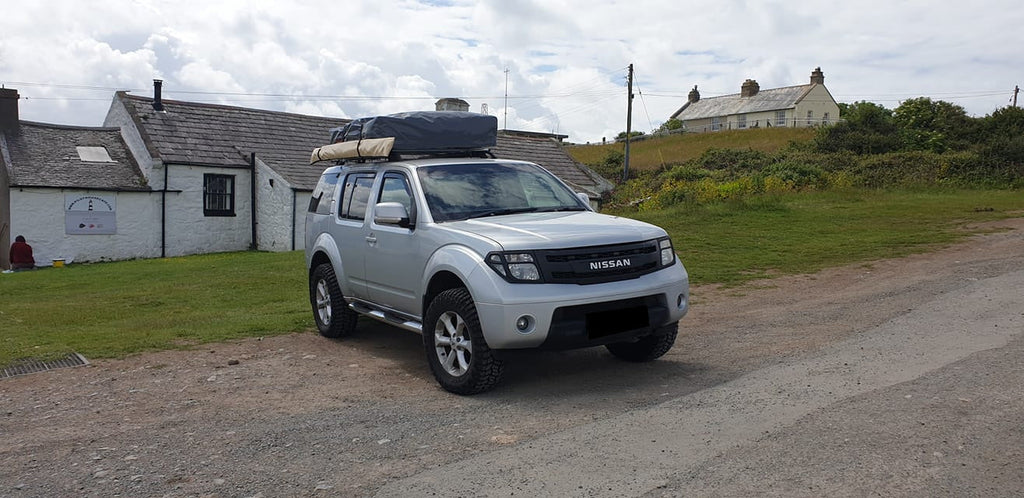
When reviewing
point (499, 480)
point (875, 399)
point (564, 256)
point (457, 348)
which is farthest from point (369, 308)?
point (875, 399)

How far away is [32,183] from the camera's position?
77.5ft

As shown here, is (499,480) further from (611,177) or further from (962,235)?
(611,177)

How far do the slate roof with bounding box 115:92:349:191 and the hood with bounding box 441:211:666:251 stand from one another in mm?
20204

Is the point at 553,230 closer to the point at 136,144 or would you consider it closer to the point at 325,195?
the point at 325,195

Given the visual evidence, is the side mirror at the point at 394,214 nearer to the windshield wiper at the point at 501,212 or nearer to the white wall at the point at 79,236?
the windshield wiper at the point at 501,212

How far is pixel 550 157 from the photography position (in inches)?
1257

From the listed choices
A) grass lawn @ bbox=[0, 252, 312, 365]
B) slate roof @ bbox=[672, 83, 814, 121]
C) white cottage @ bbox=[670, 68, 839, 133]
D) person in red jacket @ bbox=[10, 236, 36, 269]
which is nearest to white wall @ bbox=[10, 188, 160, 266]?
person in red jacket @ bbox=[10, 236, 36, 269]

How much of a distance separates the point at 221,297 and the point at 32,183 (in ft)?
47.9

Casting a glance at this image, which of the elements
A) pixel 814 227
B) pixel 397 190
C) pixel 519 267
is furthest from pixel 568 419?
pixel 814 227

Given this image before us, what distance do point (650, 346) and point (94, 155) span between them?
2431cm

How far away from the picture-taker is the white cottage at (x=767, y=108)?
237 ft

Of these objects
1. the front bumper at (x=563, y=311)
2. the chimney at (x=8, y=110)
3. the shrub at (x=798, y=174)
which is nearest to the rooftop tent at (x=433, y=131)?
the front bumper at (x=563, y=311)

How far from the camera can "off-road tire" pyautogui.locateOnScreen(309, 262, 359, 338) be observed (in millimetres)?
8500

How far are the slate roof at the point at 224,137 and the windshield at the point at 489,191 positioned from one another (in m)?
19.3
